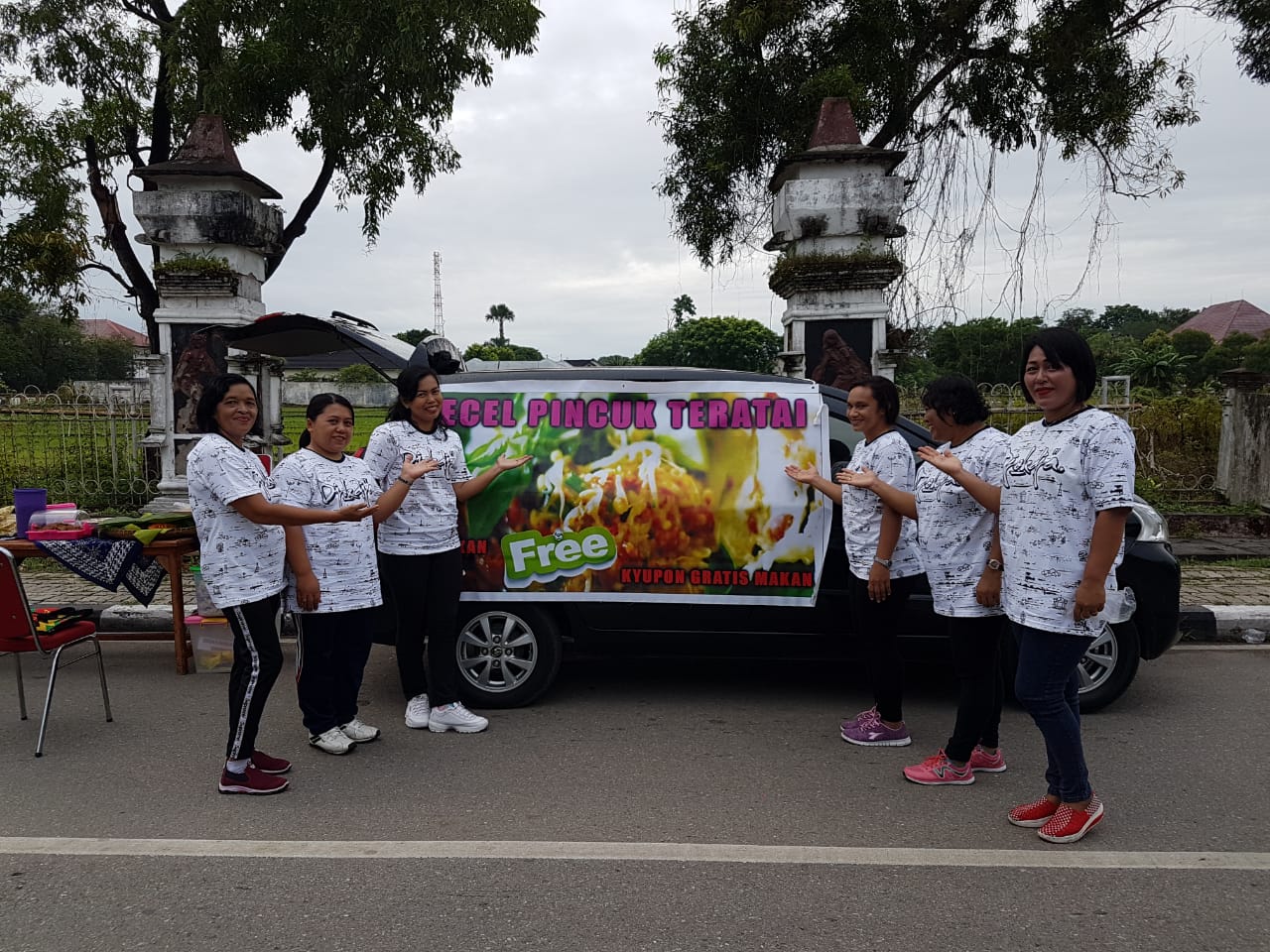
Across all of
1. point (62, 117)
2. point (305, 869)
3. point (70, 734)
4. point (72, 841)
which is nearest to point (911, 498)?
point (305, 869)

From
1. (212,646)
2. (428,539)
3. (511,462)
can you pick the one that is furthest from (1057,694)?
(212,646)

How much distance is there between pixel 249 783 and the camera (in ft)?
12.2

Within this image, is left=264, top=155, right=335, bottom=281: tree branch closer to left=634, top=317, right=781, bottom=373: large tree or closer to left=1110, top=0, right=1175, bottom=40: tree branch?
left=1110, top=0, right=1175, bottom=40: tree branch

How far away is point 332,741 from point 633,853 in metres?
1.69

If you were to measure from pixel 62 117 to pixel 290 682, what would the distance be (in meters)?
8.52

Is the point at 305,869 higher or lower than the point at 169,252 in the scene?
lower

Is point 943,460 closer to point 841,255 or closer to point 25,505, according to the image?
point 25,505

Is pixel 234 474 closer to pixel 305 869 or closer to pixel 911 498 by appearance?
pixel 305 869

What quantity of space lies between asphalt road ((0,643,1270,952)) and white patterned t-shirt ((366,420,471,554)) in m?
0.96

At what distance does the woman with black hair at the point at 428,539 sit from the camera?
4273mm

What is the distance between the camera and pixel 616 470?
460 cm

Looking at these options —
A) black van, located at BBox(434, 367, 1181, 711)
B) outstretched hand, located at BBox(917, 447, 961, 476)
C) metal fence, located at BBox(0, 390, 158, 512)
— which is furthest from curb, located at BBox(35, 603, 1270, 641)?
metal fence, located at BBox(0, 390, 158, 512)

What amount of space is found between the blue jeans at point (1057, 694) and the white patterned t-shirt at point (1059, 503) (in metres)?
0.07

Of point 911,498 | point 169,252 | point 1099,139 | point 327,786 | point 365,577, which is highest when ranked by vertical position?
point 1099,139
